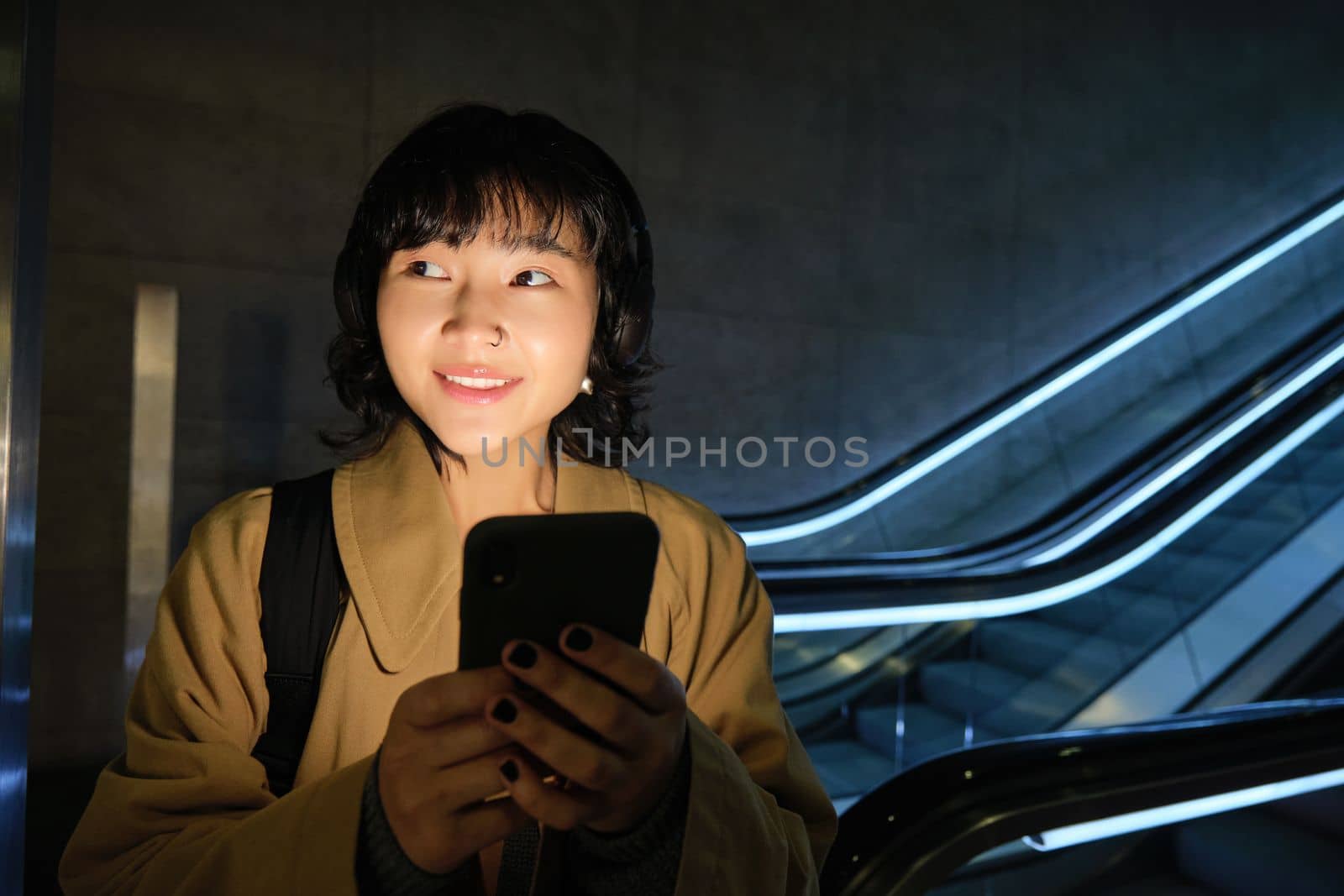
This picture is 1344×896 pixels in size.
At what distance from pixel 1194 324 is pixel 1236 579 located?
3.55m

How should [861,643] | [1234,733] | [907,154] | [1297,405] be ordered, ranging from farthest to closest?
[907,154], [1297,405], [861,643], [1234,733]

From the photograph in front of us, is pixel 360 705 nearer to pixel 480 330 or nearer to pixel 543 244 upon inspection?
pixel 480 330

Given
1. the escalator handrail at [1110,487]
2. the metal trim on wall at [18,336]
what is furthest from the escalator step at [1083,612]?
the metal trim on wall at [18,336]

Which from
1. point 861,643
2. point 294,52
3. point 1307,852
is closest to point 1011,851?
point 1307,852

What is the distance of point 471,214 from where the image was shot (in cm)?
89

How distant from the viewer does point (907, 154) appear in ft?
18.4

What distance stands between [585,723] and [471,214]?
53 cm

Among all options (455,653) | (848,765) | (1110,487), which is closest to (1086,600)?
(1110,487)

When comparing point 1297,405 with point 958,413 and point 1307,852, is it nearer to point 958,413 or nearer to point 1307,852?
point 958,413

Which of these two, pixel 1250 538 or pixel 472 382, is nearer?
pixel 472 382

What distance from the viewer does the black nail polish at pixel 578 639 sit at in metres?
0.63

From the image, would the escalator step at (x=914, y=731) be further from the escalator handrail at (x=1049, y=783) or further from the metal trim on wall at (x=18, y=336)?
the metal trim on wall at (x=18, y=336)

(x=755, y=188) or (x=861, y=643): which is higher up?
(x=755, y=188)

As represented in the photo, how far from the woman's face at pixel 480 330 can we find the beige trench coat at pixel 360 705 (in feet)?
0.39
